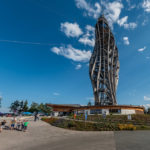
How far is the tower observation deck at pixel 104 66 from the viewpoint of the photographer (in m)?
47.7

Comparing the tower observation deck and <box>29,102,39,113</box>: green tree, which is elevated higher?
the tower observation deck

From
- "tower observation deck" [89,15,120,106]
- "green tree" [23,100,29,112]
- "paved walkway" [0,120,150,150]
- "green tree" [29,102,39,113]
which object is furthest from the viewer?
"green tree" [23,100,29,112]

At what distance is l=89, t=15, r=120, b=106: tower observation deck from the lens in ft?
156

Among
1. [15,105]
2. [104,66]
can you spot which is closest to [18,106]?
[15,105]

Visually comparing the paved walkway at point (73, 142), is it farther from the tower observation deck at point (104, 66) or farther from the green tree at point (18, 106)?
the green tree at point (18, 106)

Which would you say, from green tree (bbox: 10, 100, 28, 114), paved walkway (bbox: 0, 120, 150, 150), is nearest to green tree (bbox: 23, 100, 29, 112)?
green tree (bbox: 10, 100, 28, 114)

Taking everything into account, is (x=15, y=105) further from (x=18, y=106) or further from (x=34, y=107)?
(x=34, y=107)

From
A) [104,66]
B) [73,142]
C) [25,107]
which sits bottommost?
[73,142]

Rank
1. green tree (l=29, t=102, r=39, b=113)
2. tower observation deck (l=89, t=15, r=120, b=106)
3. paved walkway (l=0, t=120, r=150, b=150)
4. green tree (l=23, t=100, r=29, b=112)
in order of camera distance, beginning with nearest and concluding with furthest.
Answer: paved walkway (l=0, t=120, r=150, b=150) → tower observation deck (l=89, t=15, r=120, b=106) → green tree (l=29, t=102, r=39, b=113) → green tree (l=23, t=100, r=29, b=112)

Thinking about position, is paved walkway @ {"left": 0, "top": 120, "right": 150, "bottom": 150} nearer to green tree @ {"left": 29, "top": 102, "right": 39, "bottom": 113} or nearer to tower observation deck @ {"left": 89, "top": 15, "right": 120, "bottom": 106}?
tower observation deck @ {"left": 89, "top": 15, "right": 120, "bottom": 106}

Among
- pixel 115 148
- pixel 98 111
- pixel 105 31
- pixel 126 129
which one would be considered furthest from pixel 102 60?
pixel 115 148

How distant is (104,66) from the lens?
5053 centimetres

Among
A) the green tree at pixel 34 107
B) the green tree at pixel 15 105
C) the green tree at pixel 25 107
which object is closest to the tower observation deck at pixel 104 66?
the green tree at pixel 34 107

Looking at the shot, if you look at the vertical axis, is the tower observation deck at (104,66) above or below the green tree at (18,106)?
above
